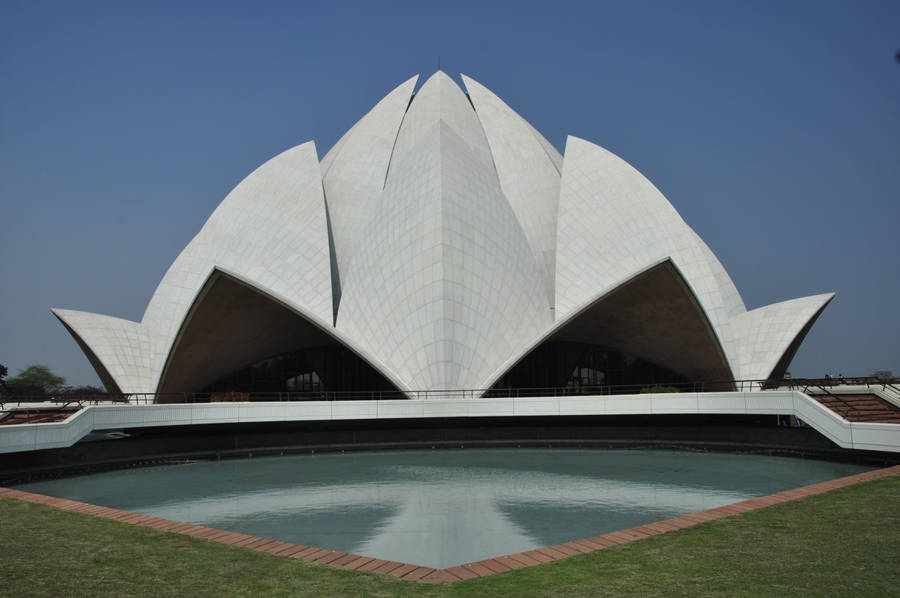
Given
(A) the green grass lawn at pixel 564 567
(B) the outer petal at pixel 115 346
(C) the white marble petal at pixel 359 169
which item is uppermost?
(C) the white marble petal at pixel 359 169

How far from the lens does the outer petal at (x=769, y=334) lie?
76.9ft

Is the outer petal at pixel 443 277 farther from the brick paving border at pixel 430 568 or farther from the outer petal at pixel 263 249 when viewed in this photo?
the brick paving border at pixel 430 568

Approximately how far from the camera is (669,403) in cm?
1822

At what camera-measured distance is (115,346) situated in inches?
982

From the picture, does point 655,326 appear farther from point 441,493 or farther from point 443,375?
point 441,493

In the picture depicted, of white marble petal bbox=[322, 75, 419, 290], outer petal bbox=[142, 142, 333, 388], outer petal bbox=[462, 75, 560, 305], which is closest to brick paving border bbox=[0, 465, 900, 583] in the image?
outer petal bbox=[142, 142, 333, 388]

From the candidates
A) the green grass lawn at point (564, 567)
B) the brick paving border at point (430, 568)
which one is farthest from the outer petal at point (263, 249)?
the green grass lawn at point (564, 567)

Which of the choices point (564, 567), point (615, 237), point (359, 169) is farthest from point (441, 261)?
point (564, 567)

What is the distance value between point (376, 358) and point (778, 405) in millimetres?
12791

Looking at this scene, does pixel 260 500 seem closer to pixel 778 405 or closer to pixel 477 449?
pixel 477 449

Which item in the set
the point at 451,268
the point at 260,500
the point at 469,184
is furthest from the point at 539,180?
the point at 260,500

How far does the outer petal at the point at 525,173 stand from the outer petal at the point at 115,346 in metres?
16.5

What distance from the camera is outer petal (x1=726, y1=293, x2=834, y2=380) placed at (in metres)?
23.5

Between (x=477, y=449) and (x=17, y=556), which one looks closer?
(x=17, y=556)
